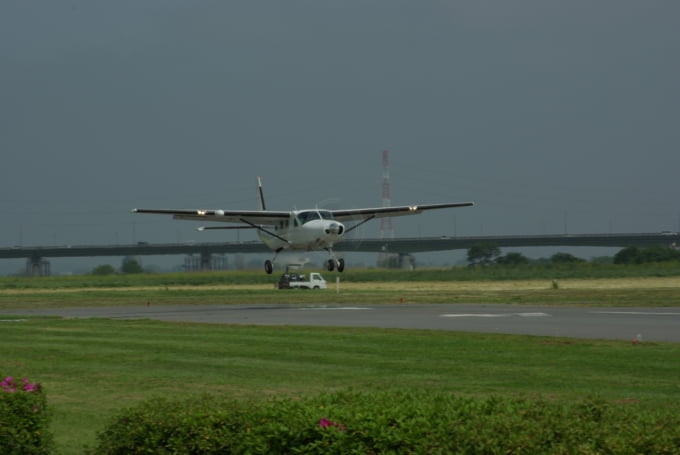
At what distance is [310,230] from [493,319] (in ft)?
80.9

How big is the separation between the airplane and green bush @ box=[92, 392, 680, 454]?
153 ft

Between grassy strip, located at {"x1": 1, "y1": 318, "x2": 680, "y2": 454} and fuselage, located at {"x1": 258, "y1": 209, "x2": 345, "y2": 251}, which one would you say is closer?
grassy strip, located at {"x1": 1, "y1": 318, "x2": 680, "y2": 454}

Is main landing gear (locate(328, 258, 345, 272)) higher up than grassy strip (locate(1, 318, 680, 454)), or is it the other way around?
main landing gear (locate(328, 258, 345, 272))

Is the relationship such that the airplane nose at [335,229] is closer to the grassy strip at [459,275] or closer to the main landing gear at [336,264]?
the main landing gear at [336,264]

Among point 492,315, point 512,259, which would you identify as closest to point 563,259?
point 512,259

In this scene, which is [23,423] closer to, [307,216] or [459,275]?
[307,216]

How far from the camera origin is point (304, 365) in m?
19.1

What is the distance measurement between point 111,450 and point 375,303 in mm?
42288

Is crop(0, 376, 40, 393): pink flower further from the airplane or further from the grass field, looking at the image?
the airplane

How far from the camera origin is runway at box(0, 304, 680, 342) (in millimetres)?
27938

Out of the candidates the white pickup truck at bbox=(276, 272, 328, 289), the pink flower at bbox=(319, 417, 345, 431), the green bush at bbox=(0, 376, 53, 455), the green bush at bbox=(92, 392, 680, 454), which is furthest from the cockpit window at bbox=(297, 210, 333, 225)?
the pink flower at bbox=(319, 417, 345, 431)

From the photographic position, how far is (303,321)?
33469 millimetres

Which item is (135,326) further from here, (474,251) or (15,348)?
(474,251)

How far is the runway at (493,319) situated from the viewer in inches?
1100
